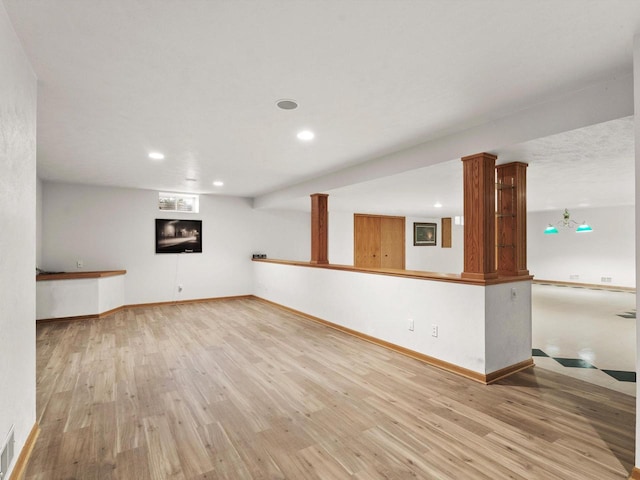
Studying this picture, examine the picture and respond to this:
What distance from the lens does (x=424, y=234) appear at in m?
11.3

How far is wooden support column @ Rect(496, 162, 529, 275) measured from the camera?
3719 millimetres

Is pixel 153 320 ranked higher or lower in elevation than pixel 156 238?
lower

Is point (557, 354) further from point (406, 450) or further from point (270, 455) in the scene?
point (270, 455)

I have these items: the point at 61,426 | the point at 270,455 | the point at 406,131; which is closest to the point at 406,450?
the point at 270,455

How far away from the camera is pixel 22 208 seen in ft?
6.65

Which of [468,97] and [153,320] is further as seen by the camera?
[153,320]

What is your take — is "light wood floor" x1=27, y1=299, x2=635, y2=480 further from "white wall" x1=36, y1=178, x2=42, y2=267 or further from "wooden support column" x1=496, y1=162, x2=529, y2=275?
"white wall" x1=36, y1=178, x2=42, y2=267

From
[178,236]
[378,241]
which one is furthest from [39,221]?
[378,241]

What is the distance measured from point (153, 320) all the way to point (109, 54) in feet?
16.4

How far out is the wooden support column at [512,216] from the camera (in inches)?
146

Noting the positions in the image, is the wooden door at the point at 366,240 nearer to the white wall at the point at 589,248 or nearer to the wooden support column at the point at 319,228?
the wooden support column at the point at 319,228

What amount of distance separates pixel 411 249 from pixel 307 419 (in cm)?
902

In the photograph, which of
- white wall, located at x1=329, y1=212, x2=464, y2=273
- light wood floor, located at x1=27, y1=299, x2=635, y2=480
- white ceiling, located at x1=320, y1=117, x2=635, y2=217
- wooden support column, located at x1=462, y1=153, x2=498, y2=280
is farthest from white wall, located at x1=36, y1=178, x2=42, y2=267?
wooden support column, located at x1=462, y1=153, x2=498, y2=280

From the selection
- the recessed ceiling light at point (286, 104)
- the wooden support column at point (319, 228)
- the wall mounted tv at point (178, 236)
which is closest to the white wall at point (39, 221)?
the wall mounted tv at point (178, 236)
